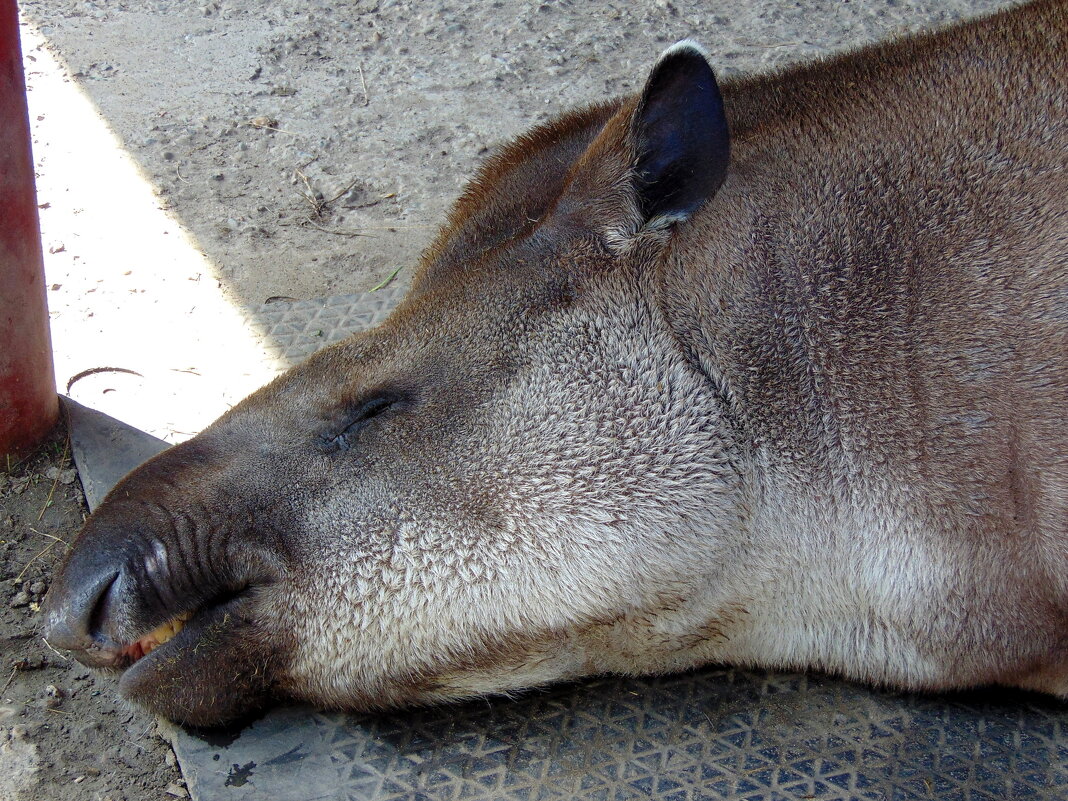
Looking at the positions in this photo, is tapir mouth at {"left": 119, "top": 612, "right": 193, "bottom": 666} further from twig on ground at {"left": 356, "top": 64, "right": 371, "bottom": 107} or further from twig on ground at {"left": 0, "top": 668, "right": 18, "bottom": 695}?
twig on ground at {"left": 356, "top": 64, "right": 371, "bottom": 107}

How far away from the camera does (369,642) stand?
9.05 ft

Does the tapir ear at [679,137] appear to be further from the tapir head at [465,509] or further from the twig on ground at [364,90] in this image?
the twig on ground at [364,90]

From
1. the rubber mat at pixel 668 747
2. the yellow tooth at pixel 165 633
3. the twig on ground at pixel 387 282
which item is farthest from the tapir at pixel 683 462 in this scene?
the twig on ground at pixel 387 282

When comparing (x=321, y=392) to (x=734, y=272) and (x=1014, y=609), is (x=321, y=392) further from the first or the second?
(x=1014, y=609)

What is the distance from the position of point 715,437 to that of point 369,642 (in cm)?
103

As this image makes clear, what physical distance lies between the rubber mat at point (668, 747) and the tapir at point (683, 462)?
13 cm

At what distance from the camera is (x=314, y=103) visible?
19.6 feet

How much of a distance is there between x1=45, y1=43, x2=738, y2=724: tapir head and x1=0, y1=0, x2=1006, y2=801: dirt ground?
870 mm

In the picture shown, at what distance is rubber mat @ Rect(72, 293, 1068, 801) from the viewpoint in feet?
9.18

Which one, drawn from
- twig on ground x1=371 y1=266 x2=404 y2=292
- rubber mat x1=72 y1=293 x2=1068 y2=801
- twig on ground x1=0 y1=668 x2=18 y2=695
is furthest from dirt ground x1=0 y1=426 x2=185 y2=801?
twig on ground x1=371 y1=266 x2=404 y2=292

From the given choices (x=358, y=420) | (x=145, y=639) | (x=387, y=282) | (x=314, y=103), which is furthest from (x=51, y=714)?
(x=314, y=103)

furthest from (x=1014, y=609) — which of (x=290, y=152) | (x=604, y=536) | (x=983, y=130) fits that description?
(x=290, y=152)

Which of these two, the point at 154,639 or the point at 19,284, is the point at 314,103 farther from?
the point at 154,639

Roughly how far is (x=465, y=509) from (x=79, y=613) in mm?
974
